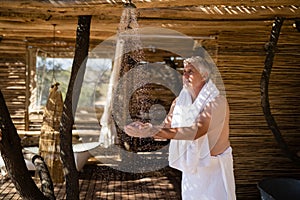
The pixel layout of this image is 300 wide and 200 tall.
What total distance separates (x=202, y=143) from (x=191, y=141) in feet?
0.21

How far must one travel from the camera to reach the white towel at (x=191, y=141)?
2340 mm

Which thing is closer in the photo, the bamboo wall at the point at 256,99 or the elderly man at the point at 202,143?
the elderly man at the point at 202,143

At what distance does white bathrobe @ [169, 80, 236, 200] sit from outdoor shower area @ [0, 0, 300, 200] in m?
0.77

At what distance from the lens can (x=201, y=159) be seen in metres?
2.39

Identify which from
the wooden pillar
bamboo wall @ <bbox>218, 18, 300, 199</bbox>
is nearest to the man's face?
bamboo wall @ <bbox>218, 18, 300, 199</bbox>

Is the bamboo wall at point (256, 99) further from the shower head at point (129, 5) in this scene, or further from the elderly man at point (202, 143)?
the elderly man at point (202, 143)

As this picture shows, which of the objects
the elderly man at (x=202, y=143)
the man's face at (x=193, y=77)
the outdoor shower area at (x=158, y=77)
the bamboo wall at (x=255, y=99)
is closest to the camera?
the elderly man at (x=202, y=143)

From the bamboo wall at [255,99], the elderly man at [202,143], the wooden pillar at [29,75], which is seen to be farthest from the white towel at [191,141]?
the wooden pillar at [29,75]

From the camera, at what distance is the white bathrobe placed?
7.72 feet

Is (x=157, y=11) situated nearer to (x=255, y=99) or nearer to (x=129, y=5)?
(x=129, y=5)

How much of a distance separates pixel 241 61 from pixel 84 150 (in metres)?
2.39

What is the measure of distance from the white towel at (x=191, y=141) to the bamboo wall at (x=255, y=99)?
2223 millimetres

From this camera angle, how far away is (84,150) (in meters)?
5.45

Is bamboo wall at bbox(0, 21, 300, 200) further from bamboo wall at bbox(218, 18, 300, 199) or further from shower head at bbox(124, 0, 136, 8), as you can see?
shower head at bbox(124, 0, 136, 8)
